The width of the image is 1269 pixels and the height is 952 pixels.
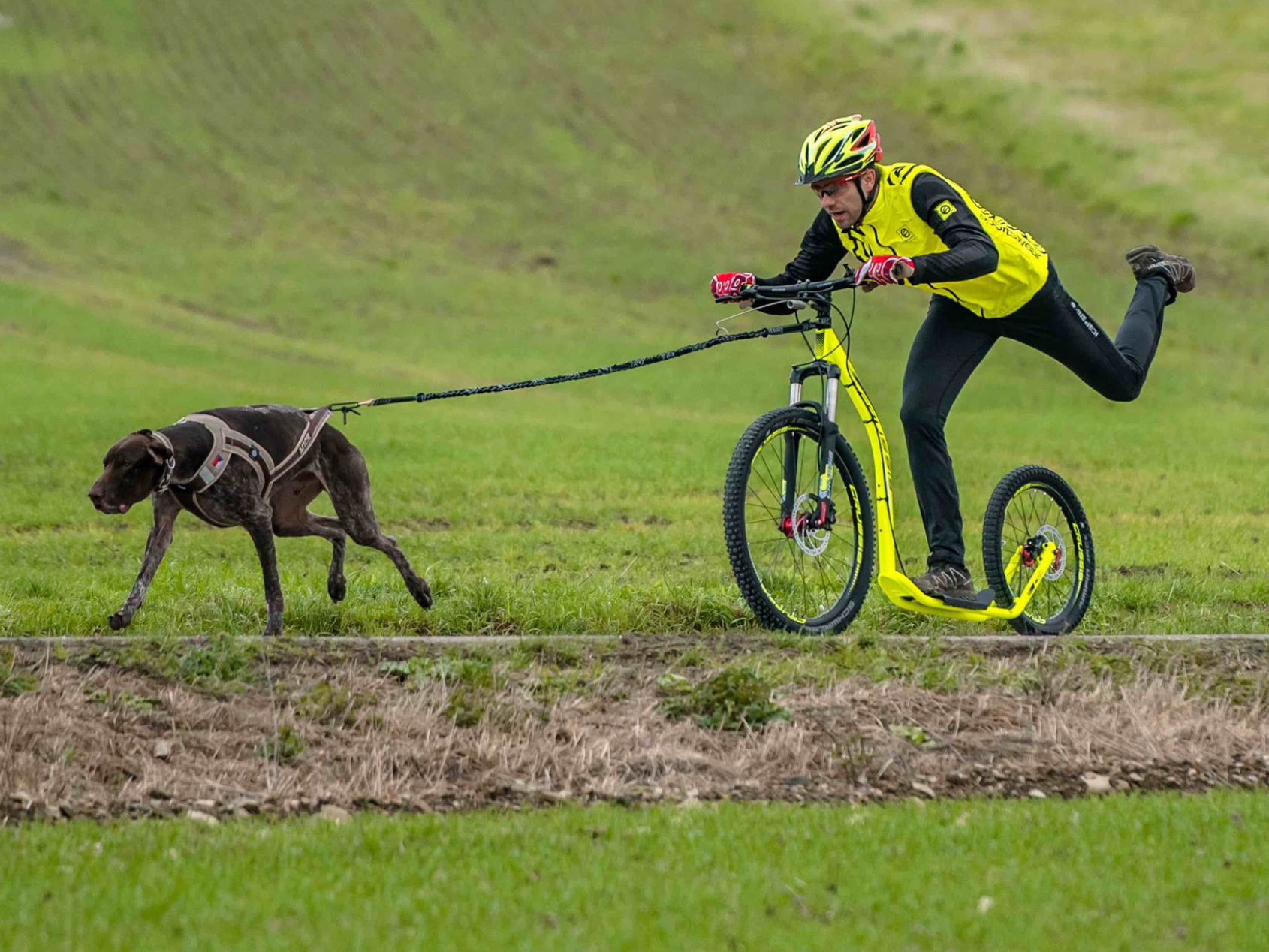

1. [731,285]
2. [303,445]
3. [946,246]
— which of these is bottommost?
[303,445]

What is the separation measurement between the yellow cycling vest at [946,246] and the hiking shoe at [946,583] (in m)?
1.28

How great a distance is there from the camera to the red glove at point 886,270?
738cm

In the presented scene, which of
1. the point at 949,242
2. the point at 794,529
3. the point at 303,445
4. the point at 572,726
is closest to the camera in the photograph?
the point at 572,726

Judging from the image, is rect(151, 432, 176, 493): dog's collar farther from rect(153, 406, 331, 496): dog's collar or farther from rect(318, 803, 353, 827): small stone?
rect(318, 803, 353, 827): small stone

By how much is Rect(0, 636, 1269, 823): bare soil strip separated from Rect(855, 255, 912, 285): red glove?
166 centimetres

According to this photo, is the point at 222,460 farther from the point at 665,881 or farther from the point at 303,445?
the point at 665,881

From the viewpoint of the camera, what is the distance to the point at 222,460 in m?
7.62

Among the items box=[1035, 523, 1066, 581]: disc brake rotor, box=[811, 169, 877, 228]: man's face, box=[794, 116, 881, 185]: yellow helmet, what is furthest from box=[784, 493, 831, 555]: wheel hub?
box=[1035, 523, 1066, 581]: disc brake rotor

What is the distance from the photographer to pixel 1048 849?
526 cm

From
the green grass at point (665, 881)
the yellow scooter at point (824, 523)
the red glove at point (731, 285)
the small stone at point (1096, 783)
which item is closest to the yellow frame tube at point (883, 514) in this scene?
the yellow scooter at point (824, 523)

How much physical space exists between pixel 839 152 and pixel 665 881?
12.9ft

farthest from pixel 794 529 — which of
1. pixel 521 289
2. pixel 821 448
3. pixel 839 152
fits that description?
pixel 521 289

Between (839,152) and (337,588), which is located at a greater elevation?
(839,152)

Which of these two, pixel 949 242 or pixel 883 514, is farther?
pixel 883 514
